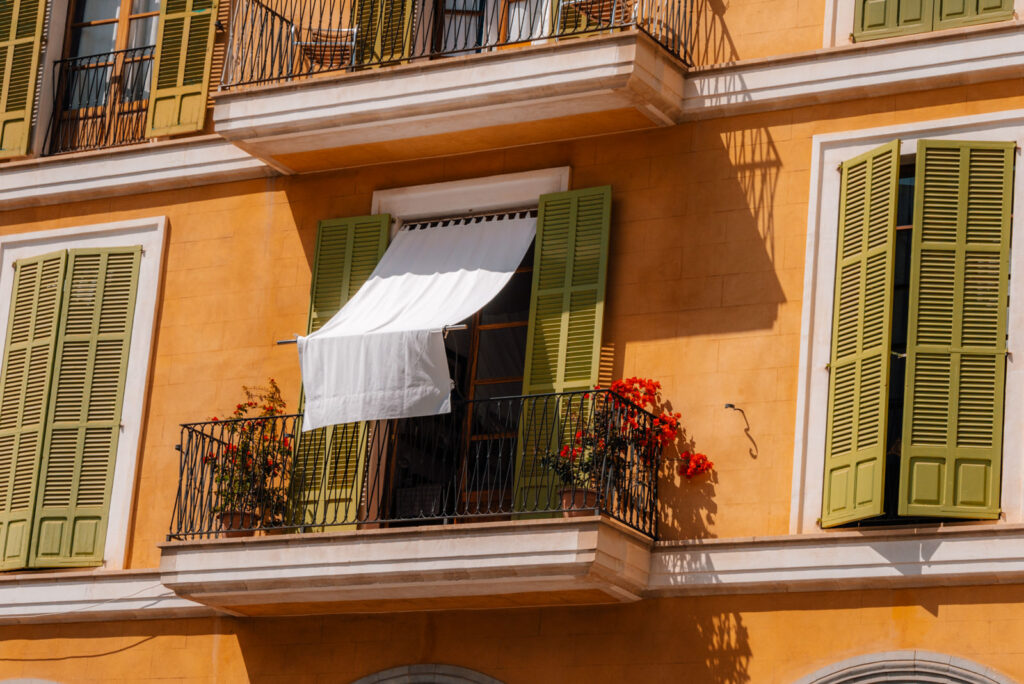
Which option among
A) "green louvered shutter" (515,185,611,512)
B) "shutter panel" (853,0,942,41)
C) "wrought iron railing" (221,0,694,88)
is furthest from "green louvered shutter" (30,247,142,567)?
"shutter panel" (853,0,942,41)

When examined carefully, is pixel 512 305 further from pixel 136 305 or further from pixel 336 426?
pixel 136 305

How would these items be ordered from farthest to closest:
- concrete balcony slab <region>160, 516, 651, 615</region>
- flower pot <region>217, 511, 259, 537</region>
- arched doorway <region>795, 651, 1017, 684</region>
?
flower pot <region>217, 511, 259, 537</region>, concrete balcony slab <region>160, 516, 651, 615</region>, arched doorway <region>795, 651, 1017, 684</region>

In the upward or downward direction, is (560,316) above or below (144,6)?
below

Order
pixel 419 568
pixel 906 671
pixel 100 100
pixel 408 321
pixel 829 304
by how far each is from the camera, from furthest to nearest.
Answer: pixel 100 100
pixel 408 321
pixel 829 304
pixel 419 568
pixel 906 671

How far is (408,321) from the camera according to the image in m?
14.6

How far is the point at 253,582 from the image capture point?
1434 centimetres

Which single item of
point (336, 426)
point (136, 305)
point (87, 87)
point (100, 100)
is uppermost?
point (87, 87)

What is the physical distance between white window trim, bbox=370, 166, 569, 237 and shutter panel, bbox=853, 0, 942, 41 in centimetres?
227

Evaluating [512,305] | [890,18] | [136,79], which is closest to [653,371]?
[512,305]

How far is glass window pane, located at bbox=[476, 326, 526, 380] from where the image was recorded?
50.3 ft

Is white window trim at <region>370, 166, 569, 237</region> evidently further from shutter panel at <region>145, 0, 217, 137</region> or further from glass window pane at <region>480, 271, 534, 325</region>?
shutter panel at <region>145, 0, 217, 137</region>

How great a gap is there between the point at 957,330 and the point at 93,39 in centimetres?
794

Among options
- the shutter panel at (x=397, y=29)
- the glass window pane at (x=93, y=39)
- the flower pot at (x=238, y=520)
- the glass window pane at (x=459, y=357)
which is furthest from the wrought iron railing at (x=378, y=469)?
the glass window pane at (x=93, y=39)

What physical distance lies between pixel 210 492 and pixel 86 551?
1.35m
